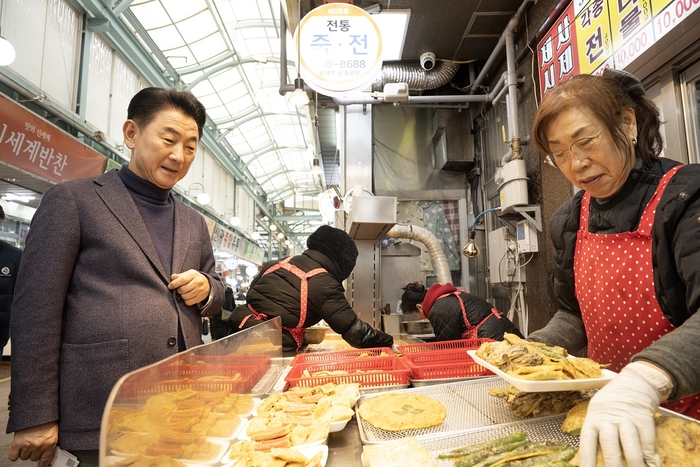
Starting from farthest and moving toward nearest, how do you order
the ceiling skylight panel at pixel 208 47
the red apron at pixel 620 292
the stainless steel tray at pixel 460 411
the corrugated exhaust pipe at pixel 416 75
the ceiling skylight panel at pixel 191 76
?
the ceiling skylight panel at pixel 191 76 < the ceiling skylight panel at pixel 208 47 < the corrugated exhaust pipe at pixel 416 75 < the red apron at pixel 620 292 < the stainless steel tray at pixel 460 411

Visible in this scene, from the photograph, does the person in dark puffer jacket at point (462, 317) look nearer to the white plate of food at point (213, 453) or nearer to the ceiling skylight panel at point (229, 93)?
the white plate of food at point (213, 453)

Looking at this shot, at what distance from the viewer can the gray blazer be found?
1290mm

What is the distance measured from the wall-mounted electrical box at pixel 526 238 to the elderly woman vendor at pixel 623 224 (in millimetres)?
2587

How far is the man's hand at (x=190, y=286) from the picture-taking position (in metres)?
1.59

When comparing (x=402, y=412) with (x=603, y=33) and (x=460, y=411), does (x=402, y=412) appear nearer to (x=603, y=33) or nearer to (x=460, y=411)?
(x=460, y=411)

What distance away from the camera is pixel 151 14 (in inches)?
256

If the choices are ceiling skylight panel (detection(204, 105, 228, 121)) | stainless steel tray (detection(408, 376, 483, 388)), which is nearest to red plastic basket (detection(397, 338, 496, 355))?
stainless steel tray (detection(408, 376, 483, 388))

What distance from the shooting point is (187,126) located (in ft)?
5.64

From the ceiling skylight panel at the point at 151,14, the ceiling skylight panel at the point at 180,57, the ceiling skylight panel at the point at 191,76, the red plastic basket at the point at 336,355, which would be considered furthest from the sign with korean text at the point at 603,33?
the ceiling skylight panel at the point at 191,76

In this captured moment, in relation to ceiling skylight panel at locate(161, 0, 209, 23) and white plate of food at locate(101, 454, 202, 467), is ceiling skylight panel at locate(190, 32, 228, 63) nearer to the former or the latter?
ceiling skylight panel at locate(161, 0, 209, 23)

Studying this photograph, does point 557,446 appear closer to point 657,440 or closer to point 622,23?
point 657,440

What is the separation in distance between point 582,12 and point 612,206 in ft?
8.13

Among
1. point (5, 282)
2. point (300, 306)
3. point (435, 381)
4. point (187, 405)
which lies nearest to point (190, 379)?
point (187, 405)

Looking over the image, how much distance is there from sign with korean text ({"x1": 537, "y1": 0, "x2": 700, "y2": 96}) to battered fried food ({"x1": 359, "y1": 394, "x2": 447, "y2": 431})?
2.64 m
